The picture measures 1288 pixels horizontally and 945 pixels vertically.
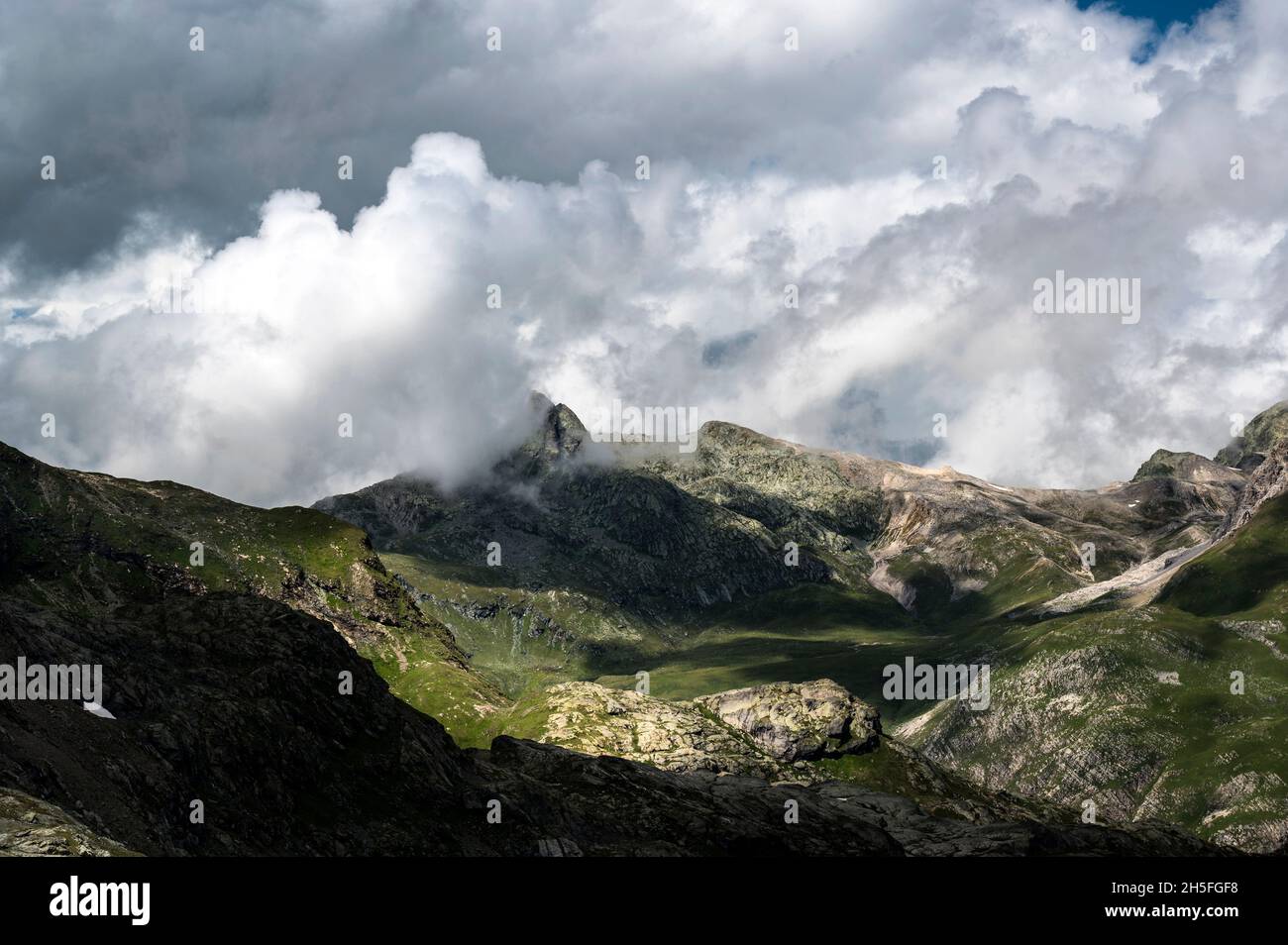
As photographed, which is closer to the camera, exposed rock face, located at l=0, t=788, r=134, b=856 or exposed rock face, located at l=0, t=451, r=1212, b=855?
exposed rock face, located at l=0, t=788, r=134, b=856

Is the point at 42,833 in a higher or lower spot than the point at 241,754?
higher

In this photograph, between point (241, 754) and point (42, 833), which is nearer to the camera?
point (42, 833)

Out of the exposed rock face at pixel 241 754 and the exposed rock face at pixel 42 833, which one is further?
the exposed rock face at pixel 241 754

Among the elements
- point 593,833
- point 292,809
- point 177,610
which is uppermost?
point 177,610
